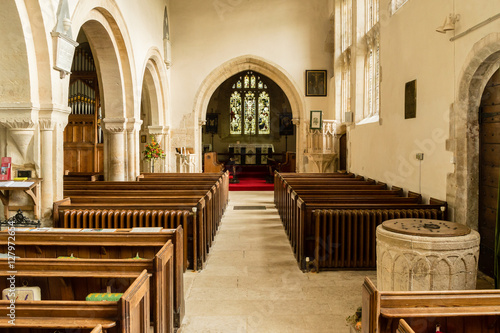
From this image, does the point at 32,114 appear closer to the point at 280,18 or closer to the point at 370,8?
the point at 370,8

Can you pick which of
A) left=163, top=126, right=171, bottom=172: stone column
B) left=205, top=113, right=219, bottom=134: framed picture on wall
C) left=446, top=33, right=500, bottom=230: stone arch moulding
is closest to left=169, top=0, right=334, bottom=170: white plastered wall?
left=163, top=126, right=171, bottom=172: stone column

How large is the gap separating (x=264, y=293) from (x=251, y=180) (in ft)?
35.4

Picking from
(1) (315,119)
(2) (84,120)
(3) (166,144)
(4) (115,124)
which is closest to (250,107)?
(3) (166,144)

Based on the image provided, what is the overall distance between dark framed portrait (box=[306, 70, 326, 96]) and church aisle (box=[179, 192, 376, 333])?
8.16 m

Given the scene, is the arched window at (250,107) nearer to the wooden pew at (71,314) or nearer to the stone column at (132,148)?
the stone column at (132,148)

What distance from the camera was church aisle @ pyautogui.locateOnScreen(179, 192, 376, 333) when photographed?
10.6ft

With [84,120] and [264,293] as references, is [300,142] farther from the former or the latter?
[264,293]

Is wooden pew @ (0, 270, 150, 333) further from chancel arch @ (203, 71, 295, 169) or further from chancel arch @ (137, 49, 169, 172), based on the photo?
chancel arch @ (203, 71, 295, 169)

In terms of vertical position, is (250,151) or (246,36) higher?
(246,36)

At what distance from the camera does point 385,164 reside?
22.7 feet

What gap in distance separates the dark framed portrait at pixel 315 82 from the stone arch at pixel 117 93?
604cm

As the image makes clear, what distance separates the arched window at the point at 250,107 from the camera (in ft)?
61.1

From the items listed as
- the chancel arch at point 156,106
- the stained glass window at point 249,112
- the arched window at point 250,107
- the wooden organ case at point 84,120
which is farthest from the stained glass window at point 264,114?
the wooden organ case at point 84,120

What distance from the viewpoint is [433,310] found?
1.86 m
